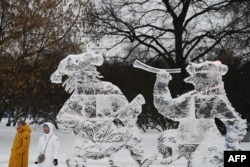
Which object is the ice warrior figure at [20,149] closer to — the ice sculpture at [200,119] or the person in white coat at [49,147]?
the person in white coat at [49,147]

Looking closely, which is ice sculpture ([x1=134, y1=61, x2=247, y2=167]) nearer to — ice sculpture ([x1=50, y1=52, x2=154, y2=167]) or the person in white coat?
ice sculpture ([x1=50, y1=52, x2=154, y2=167])

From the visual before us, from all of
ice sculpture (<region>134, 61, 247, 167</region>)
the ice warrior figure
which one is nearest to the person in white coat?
the ice warrior figure

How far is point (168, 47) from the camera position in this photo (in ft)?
72.4

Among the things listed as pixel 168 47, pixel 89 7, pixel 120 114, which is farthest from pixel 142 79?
pixel 120 114

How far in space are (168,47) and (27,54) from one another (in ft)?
21.7

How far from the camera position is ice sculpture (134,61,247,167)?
30.3 feet

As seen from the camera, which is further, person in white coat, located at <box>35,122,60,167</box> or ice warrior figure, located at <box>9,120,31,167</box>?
ice warrior figure, located at <box>9,120,31,167</box>

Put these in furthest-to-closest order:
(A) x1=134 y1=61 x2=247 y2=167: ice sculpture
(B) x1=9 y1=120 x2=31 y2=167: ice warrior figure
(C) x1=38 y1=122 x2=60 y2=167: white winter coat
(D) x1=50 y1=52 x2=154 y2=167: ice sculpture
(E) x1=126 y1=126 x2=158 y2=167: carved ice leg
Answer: (B) x1=9 y1=120 x2=31 y2=167: ice warrior figure < (E) x1=126 y1=126 x2=158 y2=167: carved ice leg < (D) x1=50 y1=52 x2=154 y2=167: ice sculpture < (A) x1=134 y1=61 x2=247 y2=167: ice sculpture < (C) x1=38 y1=122 x2=60 y2=167: white winter coat

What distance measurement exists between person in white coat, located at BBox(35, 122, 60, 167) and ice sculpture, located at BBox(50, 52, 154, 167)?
1.07 ft

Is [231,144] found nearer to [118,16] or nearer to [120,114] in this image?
[120,114]

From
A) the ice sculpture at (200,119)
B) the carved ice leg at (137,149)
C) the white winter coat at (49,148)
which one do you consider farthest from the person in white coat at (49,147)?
the ice sculpture at (200,119)

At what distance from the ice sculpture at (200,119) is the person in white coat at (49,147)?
209 cm

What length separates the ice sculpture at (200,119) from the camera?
30.3 feet

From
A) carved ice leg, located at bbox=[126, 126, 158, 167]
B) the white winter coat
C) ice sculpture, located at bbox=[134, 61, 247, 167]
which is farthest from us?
carved ice leg, located at bbox=[126, 126, 158, 167]
